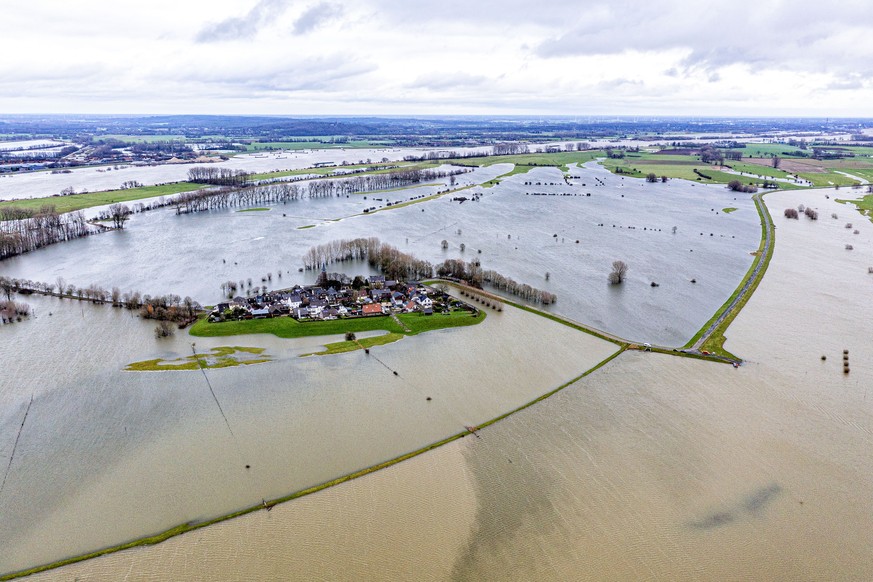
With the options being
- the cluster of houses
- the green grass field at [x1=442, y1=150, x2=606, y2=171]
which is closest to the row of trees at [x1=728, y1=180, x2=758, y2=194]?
the green grass field at [x1=442, y1=150, x2=606, y2=171]

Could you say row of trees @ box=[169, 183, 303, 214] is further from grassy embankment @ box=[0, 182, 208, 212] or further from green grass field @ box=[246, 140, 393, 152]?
green grass field @ box=[246, 140, 393, 152]

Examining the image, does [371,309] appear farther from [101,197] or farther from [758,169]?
[758,169]

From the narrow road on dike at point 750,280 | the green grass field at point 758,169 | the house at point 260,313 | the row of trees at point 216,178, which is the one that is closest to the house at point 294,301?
the house at point 260,313

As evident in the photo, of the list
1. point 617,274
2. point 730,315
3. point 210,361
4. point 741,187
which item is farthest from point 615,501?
point 741,187

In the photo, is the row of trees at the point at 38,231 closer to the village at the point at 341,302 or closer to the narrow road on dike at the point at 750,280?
the village at the point at 341,302

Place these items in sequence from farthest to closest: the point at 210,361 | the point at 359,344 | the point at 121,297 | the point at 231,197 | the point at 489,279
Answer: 1. the point at 231,197
2. the point at 489,279
3. the point at 121,297
4. the point at 359,344
5. the point at 210,361

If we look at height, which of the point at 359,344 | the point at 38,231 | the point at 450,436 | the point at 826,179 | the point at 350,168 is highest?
the point at 350,168
